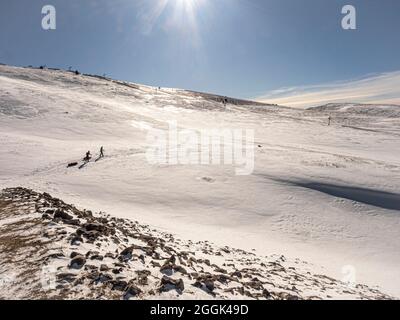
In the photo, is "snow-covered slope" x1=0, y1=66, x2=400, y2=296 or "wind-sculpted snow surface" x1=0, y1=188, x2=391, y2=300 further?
"snow-covered slope" x1=0, y1=66, x2=400, y2=296

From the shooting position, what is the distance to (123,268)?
829 centimetres

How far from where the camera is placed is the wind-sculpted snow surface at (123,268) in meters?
7.29

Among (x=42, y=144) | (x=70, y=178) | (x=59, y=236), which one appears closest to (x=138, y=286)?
(x=59, y=236)

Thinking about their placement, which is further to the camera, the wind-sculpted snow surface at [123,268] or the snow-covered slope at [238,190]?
the snow-covered slope at [238,190]

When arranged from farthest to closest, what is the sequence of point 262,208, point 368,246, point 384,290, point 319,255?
point 262,208
point 368,246
point 319,255
point 384,290

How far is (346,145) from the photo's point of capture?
48.5 metres

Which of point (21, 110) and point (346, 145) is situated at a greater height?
point (21, 110)

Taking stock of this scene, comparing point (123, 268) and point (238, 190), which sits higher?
point (238, 190)

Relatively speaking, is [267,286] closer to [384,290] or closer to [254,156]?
[384,290]

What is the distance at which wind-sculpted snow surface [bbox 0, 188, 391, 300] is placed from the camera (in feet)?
23.9

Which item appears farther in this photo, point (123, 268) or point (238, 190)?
point (238, 190)

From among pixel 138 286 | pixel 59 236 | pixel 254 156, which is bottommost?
pixel 138 286

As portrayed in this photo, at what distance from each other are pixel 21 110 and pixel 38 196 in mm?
37015
